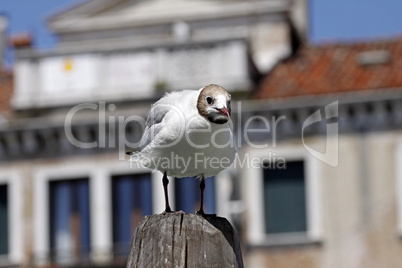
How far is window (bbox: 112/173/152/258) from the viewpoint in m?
28.0

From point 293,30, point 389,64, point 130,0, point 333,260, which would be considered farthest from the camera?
point 130,0

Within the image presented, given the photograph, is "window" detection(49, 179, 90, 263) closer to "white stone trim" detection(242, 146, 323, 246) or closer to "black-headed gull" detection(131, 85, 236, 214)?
"white stone trim" detection(242, 146, 323, 246)

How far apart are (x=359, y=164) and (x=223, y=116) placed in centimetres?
2019

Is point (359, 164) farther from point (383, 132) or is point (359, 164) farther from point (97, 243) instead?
point (97, 243)

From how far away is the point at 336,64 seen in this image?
29.0m

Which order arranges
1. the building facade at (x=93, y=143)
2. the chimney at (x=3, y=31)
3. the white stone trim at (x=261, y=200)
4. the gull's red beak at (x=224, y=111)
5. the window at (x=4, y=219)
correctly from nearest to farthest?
the gull's red beak at (x=224, y=111) → the white stone trim at (x=261, y=200) → the building facade at (x=93, y=143) → the window at (x=4, y=219) → the chimney at (x=3, y=31)

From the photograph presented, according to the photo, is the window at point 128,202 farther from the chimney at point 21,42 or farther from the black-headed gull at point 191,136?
the black-headed gull at point 191,136

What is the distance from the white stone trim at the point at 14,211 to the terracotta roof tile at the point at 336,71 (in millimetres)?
6086

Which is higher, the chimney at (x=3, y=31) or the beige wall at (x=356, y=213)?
the chimney at (x=3, y=31)

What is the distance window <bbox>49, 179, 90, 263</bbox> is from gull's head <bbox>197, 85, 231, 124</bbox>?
831 inches

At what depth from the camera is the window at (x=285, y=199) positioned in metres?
27.2

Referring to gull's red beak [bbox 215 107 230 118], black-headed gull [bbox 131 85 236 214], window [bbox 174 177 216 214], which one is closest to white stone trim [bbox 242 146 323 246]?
window [bbox 174 177 216 214]

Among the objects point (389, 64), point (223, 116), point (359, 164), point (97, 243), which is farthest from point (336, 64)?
point (223, 116)

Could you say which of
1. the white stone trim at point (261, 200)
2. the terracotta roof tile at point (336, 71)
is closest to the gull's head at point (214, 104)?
the white stone trim at point (261, 200)
